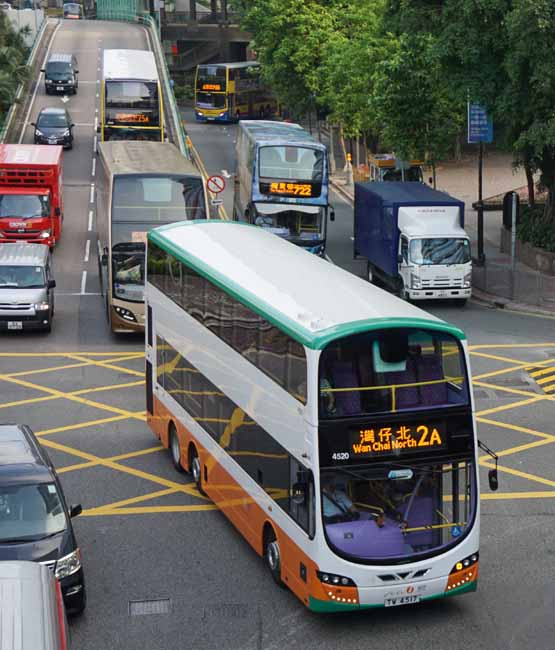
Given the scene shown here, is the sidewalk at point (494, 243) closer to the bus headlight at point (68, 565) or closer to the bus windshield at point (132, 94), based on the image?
the bus windshield at point (132, 94)

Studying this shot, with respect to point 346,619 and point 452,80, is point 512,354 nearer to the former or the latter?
point 452,80

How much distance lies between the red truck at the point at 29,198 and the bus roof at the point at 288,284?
1939 centimetres

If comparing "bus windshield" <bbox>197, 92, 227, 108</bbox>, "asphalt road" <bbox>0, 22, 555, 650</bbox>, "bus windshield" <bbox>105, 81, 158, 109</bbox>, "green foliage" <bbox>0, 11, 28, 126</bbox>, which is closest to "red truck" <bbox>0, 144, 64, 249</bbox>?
"asphalt road" <bbox>0, 22, 555, 650</bbox>

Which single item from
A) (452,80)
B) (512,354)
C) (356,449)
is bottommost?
(512,354)

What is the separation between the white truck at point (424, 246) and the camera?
34.8 meters

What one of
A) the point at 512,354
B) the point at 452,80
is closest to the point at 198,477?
the point at 512,354

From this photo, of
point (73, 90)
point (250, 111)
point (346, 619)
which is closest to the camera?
point (346, 619)

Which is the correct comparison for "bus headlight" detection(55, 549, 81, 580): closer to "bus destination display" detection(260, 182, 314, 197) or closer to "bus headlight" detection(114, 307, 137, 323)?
"bus headlight" detection(114, 307, 137, 323)

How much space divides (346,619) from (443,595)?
1.17m

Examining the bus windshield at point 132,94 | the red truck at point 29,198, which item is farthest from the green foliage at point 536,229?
the bus windshield at point 132,94

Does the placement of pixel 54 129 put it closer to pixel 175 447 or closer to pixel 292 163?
pixel 292 163

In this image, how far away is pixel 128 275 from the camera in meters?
30.4

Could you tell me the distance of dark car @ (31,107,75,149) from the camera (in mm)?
59031

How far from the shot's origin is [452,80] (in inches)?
1419
